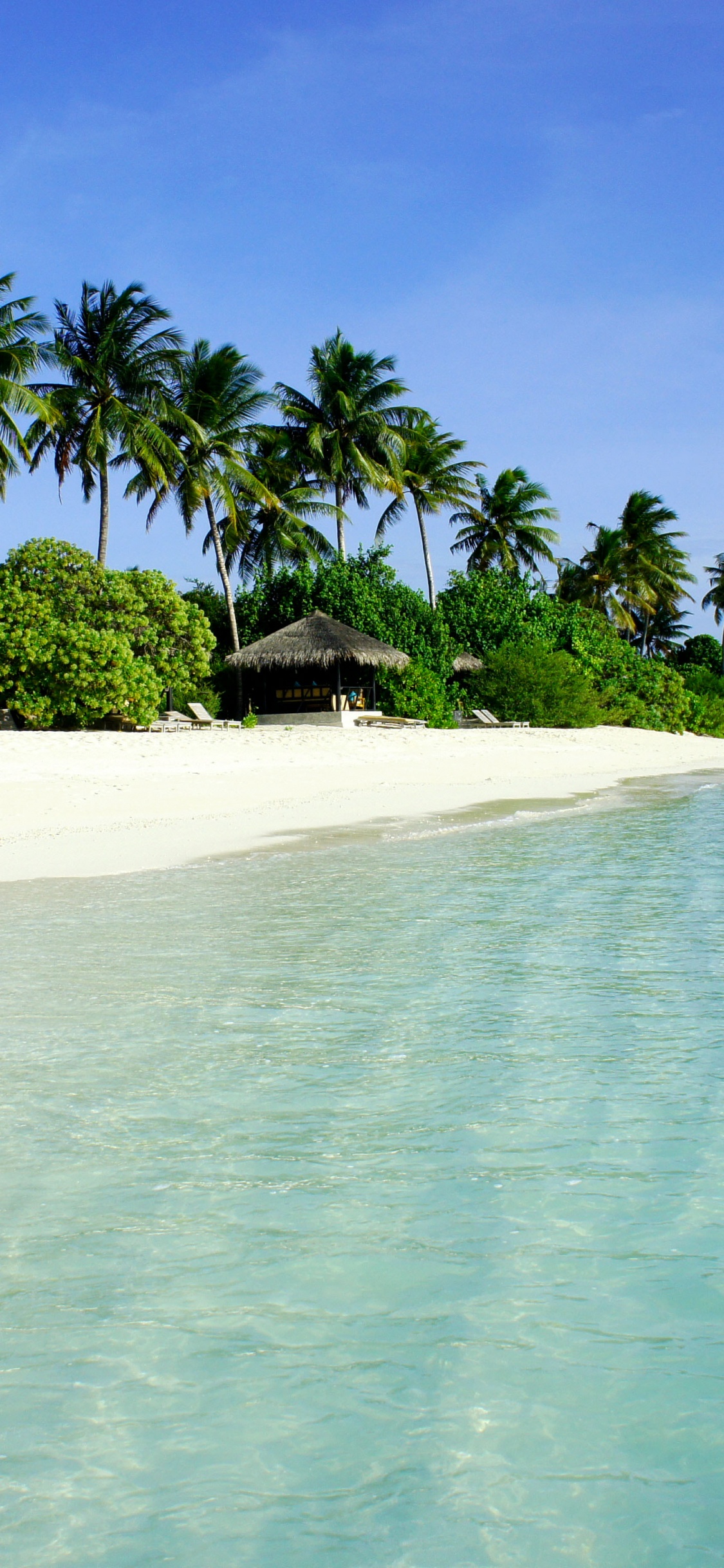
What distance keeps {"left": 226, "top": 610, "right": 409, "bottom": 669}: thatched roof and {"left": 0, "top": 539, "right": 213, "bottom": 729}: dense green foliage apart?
357 centimetres

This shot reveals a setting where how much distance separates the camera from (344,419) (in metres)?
33.1

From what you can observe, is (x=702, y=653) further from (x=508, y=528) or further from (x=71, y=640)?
(x=71, y=640)

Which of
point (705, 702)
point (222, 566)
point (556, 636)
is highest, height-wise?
Answer: point (222, 566)

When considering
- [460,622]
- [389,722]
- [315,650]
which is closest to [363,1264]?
[389,722]

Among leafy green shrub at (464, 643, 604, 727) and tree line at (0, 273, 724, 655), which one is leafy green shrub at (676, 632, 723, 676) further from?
leafy green shrub at (464, 643, 604, 727)

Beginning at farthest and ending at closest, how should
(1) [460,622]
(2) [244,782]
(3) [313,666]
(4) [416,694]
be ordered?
(1) [460,622]
(4) [416,694]
(3) [313,666]
(2) [244,782]

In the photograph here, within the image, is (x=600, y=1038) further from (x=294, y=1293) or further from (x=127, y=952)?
(x=127, y=952)

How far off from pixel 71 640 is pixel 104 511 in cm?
592

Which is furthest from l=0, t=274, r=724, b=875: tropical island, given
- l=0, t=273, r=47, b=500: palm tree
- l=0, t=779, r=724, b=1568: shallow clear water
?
l=0, t=779, r=724, b=1568: shallow clear water

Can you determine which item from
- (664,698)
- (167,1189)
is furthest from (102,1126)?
(664,698)

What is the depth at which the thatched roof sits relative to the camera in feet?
90.5

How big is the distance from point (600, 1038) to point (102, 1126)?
79.5 inches

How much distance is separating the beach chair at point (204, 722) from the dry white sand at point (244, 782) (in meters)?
1.08

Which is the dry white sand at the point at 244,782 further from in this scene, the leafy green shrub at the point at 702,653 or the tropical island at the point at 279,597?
the leafy green shrub at the point at 702,653
